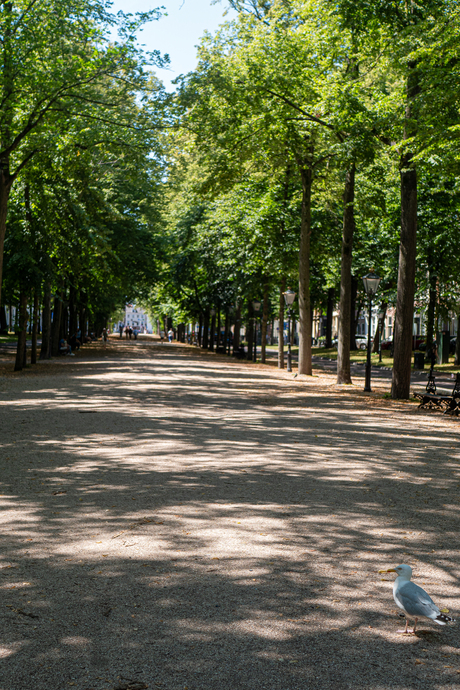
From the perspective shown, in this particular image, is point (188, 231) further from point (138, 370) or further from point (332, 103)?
point (332, 103)

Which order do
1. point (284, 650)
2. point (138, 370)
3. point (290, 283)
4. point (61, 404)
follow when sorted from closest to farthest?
1. point (284, 650)
2. point (61, 404)
3. point (138, 370)
4. point (290, 283)

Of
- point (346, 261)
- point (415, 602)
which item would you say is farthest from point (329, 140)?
point (415, 602)

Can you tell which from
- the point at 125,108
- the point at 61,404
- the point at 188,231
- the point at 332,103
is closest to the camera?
the point at 61,404

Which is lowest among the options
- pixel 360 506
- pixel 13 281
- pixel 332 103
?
pixel 360 506

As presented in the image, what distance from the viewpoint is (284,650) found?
368 cm

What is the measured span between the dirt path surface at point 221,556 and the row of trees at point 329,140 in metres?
6.81

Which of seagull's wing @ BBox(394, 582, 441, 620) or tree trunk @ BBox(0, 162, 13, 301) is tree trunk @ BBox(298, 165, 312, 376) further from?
seagull's wing @ BBox(394, 582, 441, 620)

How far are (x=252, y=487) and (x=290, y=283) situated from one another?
29.0m

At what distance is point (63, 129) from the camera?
65.4 ft

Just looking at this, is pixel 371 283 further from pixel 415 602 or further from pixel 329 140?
pixel 415 602

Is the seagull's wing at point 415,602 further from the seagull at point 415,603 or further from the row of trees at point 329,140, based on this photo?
the row of trees at point 329,140

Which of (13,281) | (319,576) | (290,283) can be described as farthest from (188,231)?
(319,576)

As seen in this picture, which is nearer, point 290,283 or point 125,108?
point 125,108

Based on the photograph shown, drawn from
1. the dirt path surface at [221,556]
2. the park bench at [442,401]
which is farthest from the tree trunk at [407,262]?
the dirt path surface at [221,556]
